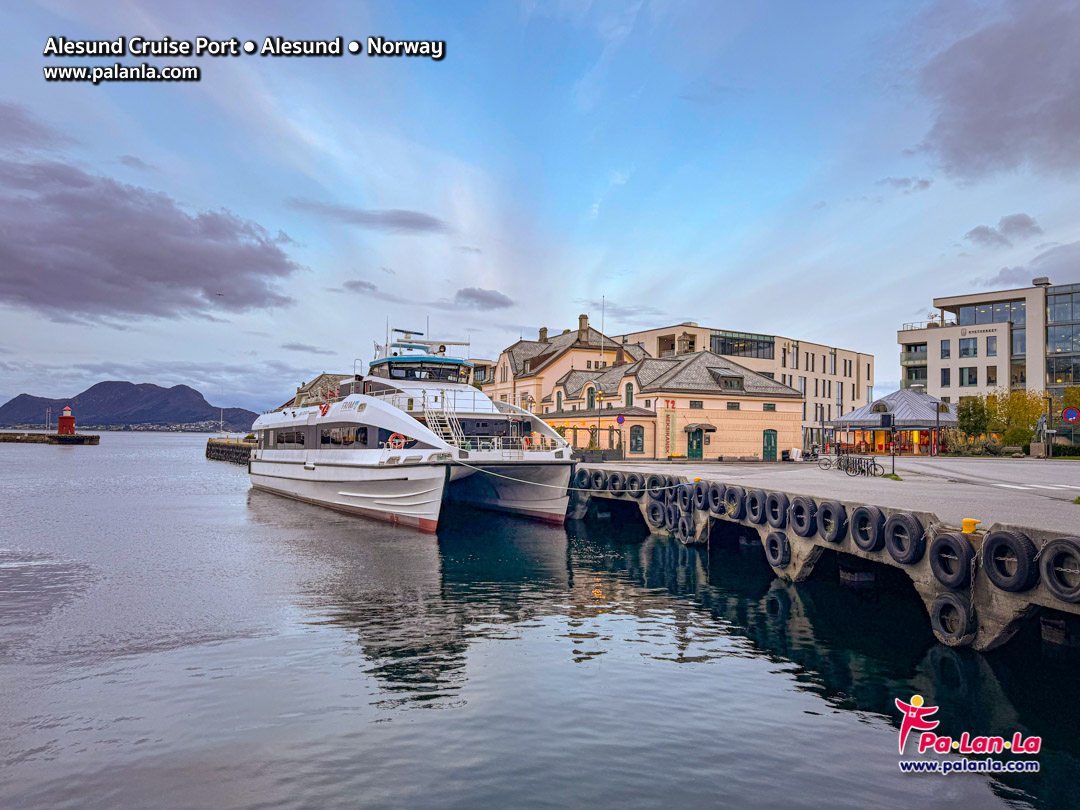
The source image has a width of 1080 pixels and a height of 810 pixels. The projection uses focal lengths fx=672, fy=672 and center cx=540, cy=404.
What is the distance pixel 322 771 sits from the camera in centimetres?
856

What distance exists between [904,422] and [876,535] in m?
45.4

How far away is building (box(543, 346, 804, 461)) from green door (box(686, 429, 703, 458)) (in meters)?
0.08

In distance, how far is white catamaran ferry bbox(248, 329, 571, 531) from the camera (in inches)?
1081

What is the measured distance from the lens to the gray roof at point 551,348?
7044 centimetres

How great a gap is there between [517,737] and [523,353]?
67738mm

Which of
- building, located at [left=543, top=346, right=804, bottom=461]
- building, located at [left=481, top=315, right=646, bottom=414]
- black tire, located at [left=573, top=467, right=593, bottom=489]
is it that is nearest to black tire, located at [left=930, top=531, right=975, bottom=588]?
black tire, located at [left=573, top=467, right=593, bottom=489]

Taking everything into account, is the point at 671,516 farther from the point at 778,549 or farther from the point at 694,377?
the point at 694,377

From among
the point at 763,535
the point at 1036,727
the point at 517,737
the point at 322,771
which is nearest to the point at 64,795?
the point at 322,771

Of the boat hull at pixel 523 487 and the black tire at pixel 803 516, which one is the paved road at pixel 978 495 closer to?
the black tire at pixel 803 516

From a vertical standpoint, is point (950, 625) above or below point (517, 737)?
above

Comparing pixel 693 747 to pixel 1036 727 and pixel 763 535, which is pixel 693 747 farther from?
pixel 763 535

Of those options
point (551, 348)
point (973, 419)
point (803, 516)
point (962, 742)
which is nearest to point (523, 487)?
point (803, 516)

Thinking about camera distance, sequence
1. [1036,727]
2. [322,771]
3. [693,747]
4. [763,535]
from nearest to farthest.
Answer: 1. [322,771]
2. [693,747]
3. [1036,727]
4. [763,535]

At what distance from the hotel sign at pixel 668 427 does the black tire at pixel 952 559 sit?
38.7 metres
